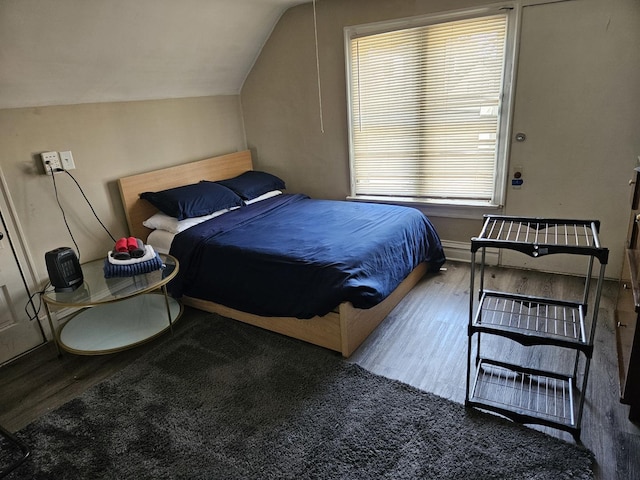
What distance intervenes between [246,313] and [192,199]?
39.8 inches

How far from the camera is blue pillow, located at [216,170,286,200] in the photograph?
3501mm

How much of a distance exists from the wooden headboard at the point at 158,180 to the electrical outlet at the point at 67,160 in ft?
1.09

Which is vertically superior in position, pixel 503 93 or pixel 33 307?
pixel 503 93

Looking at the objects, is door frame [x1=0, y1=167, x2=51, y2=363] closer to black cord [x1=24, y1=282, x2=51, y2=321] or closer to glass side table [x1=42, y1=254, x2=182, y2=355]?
black cord [x1=24, y1=282, x2=51, y2=321]

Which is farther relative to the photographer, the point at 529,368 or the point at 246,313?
the point at 246,313

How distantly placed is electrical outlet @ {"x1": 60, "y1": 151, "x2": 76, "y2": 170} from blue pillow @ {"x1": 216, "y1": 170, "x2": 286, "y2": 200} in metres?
1.16

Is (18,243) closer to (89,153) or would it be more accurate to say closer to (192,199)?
(89,153)

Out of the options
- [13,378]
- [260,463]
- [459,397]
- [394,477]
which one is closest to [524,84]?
[459,397]

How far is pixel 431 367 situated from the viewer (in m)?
2.16

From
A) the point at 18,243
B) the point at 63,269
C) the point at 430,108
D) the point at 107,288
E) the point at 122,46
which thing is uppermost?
the point at 122,46

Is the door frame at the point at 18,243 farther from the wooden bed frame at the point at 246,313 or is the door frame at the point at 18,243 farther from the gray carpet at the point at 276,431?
the gray carpet at the point at 276,431

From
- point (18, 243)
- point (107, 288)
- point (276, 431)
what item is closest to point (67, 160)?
point (18, 243)

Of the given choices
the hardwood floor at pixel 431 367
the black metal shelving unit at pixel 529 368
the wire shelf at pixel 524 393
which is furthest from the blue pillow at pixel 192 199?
the wire shelf at pixel 524 393

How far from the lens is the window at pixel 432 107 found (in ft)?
9.79
